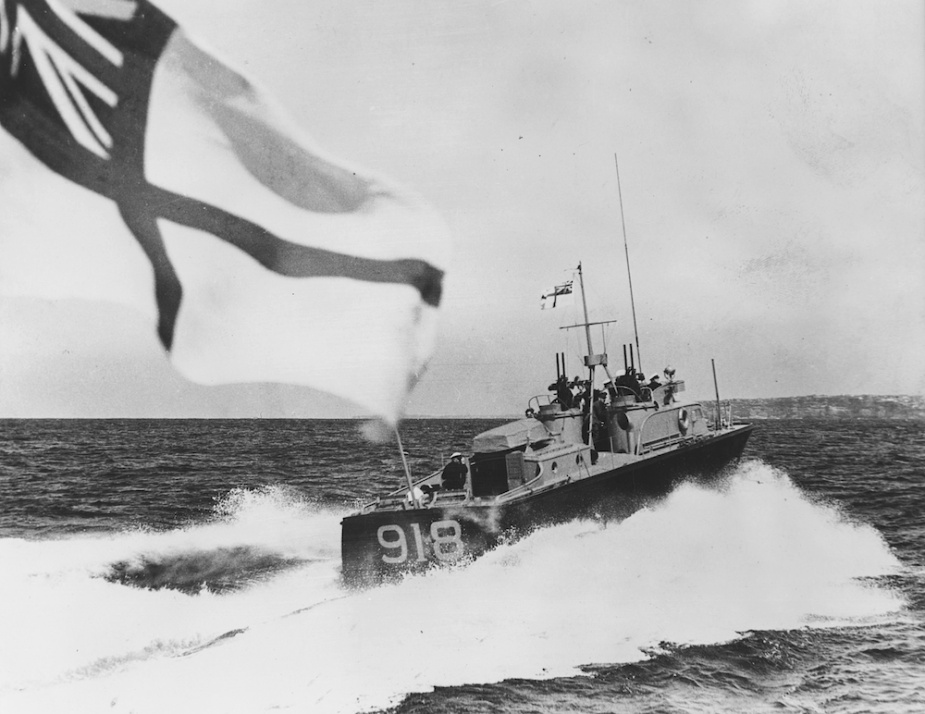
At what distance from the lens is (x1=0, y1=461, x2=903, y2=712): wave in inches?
292

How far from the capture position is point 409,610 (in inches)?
358

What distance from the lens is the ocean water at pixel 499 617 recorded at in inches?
289

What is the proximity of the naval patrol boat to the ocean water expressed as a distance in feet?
1.11

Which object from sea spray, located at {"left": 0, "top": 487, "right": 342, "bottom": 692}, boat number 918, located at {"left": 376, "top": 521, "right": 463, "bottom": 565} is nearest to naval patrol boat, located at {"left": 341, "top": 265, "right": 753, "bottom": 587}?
boat number 918, located at {"left": 376, "top": 521, "right": 463, "bottom": 565}

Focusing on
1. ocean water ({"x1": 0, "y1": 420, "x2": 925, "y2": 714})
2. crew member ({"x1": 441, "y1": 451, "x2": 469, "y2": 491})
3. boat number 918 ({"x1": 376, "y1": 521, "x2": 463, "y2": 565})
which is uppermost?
crew member ({"x1": 441, "y1": 451, "x2": 469, "y2": 491})

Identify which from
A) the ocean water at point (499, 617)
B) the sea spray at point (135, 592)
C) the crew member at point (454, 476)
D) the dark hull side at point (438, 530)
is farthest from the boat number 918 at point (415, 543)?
the crew member at point (454, 476)

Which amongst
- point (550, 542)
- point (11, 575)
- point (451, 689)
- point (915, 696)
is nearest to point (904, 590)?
point (915, 696)

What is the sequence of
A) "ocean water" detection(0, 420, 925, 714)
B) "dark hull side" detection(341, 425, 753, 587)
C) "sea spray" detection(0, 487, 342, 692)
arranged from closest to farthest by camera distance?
"ocean water" detection(0, 420, 925, 714) < "sea spray" detection(0, 487, 342, 692) < "dark hull side" detection(341, 425, 753, 587)

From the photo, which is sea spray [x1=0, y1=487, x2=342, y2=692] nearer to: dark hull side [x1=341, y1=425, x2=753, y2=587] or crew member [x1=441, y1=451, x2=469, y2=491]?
dark hull side [x1=341, y1=425, x2=753, y2=587]

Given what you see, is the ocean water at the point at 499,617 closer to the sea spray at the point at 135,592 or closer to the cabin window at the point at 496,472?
the sea spray at the point at 135,592

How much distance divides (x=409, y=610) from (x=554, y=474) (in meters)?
4.07

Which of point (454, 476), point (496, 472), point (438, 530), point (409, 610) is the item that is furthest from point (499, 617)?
point (454, 476)

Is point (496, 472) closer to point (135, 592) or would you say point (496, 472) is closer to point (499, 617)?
point (499, 617)

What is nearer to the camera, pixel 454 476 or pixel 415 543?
pixel 415 543
